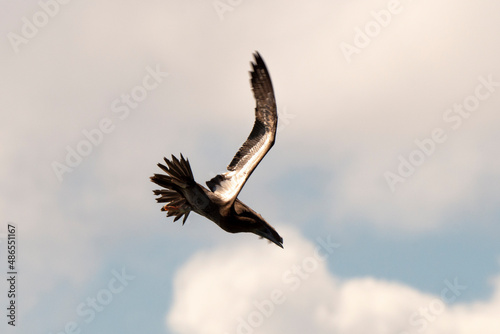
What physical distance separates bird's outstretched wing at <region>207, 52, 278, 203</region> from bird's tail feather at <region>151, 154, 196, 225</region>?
0.80 metres

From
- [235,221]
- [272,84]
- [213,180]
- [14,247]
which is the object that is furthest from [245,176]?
[14,247]

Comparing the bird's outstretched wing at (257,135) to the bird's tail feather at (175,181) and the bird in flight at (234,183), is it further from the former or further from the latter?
the bird's tail feather at (175,181)

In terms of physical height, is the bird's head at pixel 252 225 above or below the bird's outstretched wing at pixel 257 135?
below

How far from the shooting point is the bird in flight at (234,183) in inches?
482

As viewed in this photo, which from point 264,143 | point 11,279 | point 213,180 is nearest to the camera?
point 213,180

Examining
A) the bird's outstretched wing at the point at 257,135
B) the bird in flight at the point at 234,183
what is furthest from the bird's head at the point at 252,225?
the bird's outstretched wing at the point at 257,135

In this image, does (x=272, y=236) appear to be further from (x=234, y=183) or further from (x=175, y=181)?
(x=175, y=181)

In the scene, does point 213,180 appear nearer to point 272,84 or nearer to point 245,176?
point 245,176

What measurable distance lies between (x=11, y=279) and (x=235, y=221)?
11.2m

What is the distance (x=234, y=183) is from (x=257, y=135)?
204 centimetres

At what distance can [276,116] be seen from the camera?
597 inches

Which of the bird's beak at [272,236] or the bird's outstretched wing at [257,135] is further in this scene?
the bird's outstretched wing at [257,135]

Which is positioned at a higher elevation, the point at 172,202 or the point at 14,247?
the point at 172,202

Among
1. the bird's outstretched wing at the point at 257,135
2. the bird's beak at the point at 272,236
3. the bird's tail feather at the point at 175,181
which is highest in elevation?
the bird's outstretched wing at the point at 257,135
